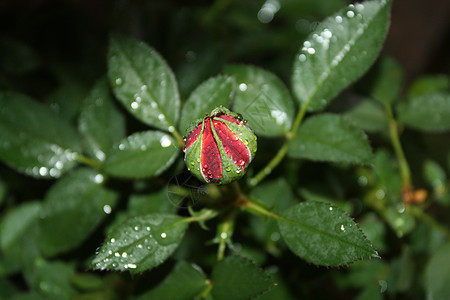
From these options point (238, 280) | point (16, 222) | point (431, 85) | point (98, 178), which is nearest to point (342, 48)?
point (238, 280)

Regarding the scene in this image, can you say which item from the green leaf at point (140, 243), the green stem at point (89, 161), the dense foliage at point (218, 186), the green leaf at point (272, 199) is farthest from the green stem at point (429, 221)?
the green stem at point (89, 161)

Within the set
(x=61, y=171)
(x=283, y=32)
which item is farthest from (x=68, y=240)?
(x=283, y=32)

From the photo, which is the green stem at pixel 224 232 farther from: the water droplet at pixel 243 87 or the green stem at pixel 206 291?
the water droplet at pixel 243 87

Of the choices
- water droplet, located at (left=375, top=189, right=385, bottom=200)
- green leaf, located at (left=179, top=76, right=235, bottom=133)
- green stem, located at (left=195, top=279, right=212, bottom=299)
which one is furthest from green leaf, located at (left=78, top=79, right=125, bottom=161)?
water droplet, located at (left=375, top=189, right=385, bottom=200)

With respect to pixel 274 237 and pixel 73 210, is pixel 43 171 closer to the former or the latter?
pixel 73 210

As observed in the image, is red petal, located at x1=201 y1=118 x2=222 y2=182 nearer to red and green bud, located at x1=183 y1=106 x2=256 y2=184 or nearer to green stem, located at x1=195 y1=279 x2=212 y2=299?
red and green bud, located at x1=183 y1=106 x2=256 y2=184
